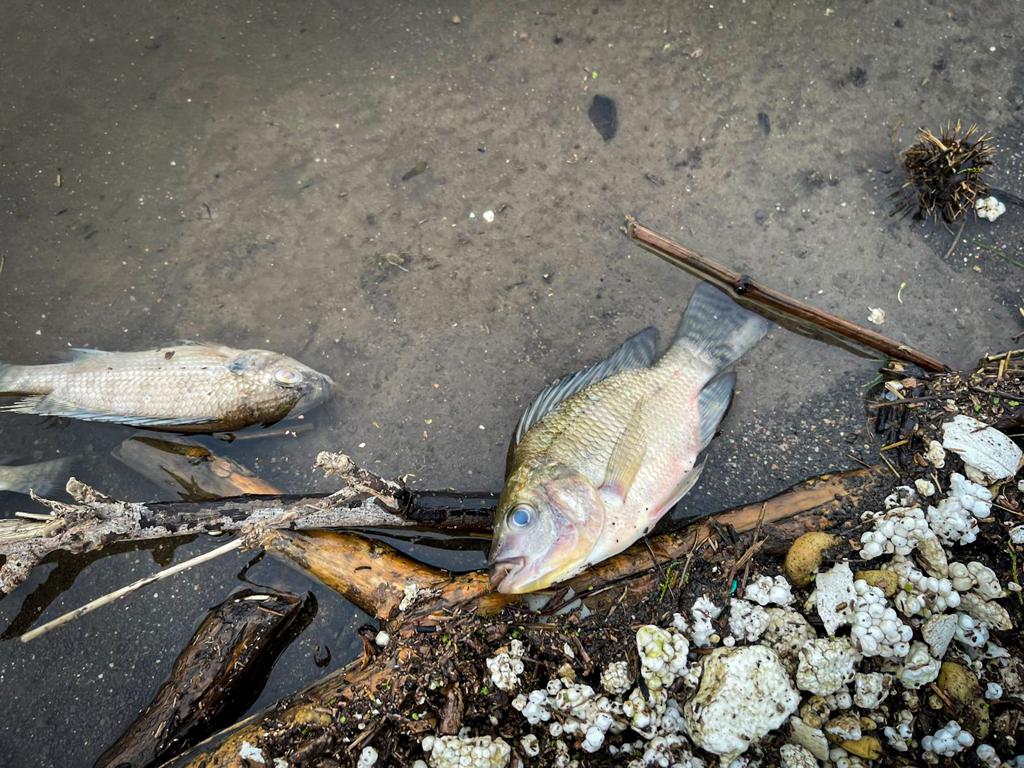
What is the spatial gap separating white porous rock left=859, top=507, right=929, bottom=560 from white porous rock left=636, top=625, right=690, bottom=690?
105 centimetres

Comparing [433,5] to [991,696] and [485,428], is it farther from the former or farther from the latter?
[991,696]

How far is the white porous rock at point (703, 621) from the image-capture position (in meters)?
3.23

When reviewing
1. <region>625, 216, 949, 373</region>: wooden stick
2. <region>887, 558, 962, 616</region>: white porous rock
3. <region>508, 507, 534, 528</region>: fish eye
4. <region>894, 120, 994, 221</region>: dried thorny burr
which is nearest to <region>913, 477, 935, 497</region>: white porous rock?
<region>887, 558, 962, 616</region>: white porous rock

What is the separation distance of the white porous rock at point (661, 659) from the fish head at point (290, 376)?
2.27 m

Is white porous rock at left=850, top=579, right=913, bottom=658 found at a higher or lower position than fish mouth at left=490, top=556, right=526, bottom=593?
lower

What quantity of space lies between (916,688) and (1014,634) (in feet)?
1.89

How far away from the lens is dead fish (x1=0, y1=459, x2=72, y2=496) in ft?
12.5

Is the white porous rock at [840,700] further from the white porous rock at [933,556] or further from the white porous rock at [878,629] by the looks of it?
the white porous rock at [933,556]

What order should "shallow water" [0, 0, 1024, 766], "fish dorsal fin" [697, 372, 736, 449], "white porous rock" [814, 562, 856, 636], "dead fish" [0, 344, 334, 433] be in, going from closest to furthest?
"white porous rock" [814, 562, 856, 636] → "fish dorsal fin" [697, 372, 736, 449] → "dead fish" [0, 344, 334, 433] → "shallow water" [0, 0, 1024, 766]

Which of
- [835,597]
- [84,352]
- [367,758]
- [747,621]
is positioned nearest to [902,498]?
[835,597]

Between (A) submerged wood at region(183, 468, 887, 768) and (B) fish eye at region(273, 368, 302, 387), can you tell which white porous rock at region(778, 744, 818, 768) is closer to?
(A) submerged wood at region(183, 468, 887, 768)

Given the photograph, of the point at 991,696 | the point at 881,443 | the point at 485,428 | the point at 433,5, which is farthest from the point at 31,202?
the point at 991,696

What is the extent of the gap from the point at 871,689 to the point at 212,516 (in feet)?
10.8

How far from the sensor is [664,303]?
165 inches
